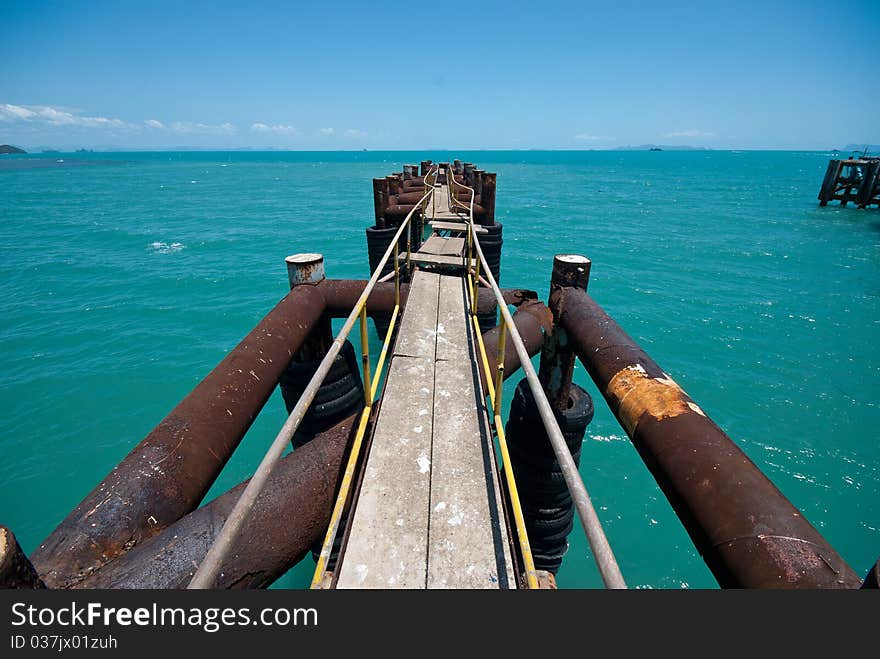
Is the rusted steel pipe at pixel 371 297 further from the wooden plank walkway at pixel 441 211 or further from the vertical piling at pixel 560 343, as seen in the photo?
the wooden plank walkway at pixel 441 211

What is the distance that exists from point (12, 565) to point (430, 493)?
77.7 inches

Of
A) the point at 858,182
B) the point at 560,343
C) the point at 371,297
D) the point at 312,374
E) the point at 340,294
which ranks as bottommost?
the point at 312,374

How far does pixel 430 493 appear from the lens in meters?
2.71

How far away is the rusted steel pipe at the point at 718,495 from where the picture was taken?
1.71 m

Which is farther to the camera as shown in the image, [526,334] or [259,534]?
[526,334]

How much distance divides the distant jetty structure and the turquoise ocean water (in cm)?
478

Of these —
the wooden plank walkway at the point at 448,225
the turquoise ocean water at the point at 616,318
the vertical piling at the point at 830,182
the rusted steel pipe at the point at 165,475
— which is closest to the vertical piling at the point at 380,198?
the wooden plank walkway at the point at 448,225

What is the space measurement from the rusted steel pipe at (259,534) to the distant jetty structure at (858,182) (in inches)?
2496

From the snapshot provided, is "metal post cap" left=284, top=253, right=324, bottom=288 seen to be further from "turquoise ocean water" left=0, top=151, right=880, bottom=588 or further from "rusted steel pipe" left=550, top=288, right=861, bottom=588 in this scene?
"turquoise ocean water" left=0, top=151, right=880, bottom=588

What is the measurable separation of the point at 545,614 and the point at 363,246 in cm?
2939

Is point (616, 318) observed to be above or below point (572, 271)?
below

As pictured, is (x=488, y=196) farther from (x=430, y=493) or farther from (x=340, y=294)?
(x=430, y=493)

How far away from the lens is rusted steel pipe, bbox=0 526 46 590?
53.8 inches

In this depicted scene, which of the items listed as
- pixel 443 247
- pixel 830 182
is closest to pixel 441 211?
pixel 443 247
